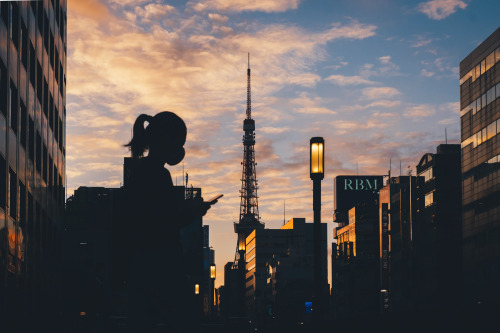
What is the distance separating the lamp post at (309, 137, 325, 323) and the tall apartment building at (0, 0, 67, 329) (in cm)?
2352

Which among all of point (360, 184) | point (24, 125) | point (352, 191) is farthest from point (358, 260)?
point (24, 125)

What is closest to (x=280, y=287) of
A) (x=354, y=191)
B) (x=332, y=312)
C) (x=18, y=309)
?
(x=332, y=312)

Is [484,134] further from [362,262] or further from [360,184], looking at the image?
[360,184]

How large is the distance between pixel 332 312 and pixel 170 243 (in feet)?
617

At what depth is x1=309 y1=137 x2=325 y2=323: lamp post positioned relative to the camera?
12.7m

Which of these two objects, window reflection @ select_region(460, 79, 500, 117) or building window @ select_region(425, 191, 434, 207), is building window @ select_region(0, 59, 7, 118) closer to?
window reflection @ select_region(460, 79, 500, 117)

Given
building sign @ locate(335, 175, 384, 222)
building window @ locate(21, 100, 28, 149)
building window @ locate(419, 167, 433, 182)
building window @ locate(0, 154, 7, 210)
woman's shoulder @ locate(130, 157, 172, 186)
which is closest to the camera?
woman's shoulder @ locate(130, 157, 172, 186)

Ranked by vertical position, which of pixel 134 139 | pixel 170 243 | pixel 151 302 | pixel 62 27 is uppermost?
pixel 62 27

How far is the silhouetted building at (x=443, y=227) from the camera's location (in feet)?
344

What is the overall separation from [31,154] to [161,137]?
142 ft

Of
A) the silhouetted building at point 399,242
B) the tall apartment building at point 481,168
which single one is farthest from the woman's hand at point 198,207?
the silhouetted building at point 399,242

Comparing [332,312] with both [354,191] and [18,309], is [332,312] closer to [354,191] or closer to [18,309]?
[354,191]

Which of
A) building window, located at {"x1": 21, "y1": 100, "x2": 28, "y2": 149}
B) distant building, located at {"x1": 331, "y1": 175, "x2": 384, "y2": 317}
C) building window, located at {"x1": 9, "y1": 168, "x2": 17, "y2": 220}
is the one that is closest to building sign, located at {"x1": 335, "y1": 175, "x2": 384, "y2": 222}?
distant building, located at {"x1": 331, "y1": 175, "x2": 384, "y2": 317}

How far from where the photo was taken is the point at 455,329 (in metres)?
6.99
